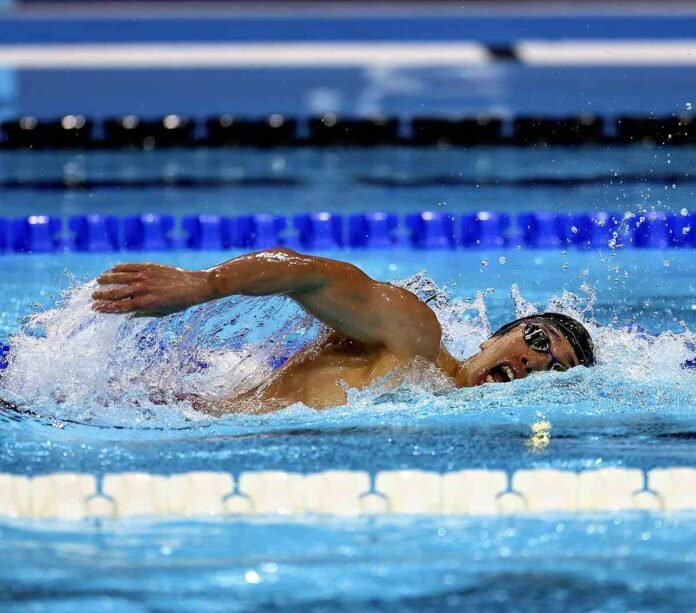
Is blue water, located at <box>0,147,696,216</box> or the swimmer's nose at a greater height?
blue water, located at <box>0,147,696,216</box>

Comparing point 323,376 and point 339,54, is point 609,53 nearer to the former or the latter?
point 339,54

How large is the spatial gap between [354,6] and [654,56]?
369 centimetres

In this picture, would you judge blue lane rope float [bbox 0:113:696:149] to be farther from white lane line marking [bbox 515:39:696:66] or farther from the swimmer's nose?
the swimmer's nose

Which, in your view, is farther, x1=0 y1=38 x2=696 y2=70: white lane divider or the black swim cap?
x1=0 y1=38 x2=696 y2=70: white lane divider

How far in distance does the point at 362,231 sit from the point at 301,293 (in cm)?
255

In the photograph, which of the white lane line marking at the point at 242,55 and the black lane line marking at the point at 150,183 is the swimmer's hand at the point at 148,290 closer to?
the black lane line marking at the point at 150,183

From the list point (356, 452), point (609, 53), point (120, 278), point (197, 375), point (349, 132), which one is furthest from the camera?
point (609, 53)

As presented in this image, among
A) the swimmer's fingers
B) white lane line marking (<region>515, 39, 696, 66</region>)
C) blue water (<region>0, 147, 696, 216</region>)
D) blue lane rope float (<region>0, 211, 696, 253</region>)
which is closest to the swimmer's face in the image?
the swimmer's fingers

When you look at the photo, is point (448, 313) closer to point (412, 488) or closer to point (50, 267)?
point (412, 488)

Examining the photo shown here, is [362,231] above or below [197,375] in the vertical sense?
above

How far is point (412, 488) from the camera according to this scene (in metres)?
2.52

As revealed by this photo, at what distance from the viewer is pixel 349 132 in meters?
7.20

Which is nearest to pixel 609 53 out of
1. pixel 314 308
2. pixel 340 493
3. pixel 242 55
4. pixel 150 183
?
pixel 242 55

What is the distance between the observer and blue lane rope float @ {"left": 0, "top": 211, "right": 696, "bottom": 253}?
522cm
